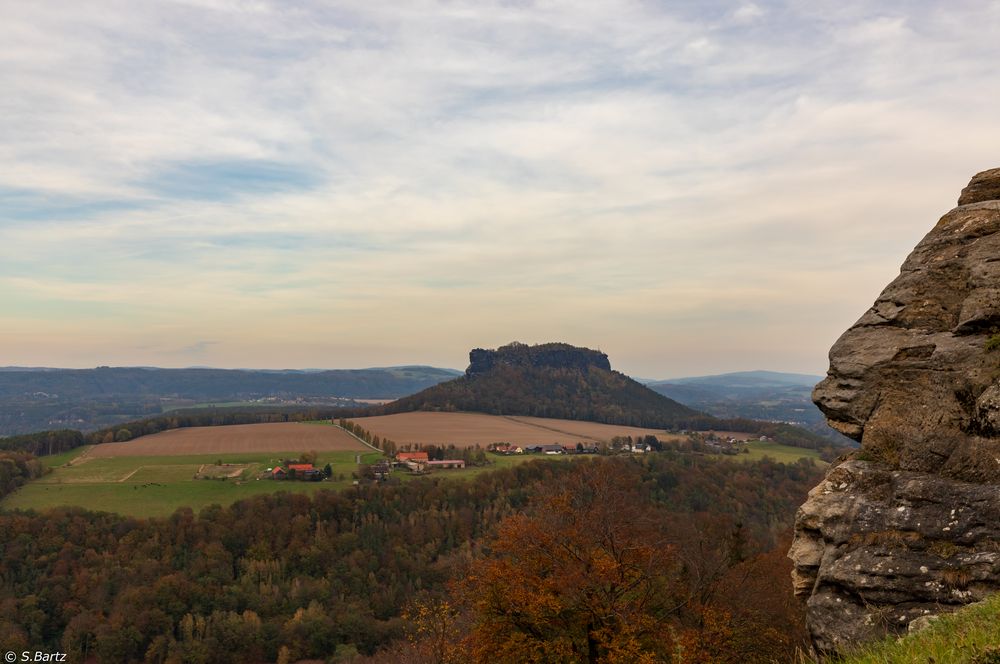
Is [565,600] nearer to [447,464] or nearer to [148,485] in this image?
[148,485]

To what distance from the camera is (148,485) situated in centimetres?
11119

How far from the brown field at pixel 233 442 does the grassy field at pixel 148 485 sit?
647 centimetres

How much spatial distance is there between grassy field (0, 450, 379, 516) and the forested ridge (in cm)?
459

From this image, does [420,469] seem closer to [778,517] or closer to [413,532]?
[413,532]

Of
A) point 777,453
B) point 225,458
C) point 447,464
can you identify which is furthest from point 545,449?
point 225,458

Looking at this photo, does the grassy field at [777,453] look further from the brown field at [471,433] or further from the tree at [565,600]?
the tree at [565,600]

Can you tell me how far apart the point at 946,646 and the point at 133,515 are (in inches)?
4635

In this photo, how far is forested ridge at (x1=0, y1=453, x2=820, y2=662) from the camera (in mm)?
79000

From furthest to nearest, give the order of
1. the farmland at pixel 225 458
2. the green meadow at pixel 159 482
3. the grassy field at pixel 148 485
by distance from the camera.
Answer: the farmland at pixel 225 458 → the green meadow at pixel 159 482 → the grassy field at pixel 148 485

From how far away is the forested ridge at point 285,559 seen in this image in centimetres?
7900

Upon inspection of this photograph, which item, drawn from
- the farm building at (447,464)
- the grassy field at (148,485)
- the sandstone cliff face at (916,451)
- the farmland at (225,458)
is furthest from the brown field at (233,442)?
the sandstone cliff face at (916,451)

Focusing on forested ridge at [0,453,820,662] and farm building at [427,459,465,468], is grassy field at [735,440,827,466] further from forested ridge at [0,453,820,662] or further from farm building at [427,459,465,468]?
farm building at [427,459,465,468]

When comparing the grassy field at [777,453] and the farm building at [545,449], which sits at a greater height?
the farm building at [545,449]

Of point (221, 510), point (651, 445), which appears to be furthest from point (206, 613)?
point (651, 445)
